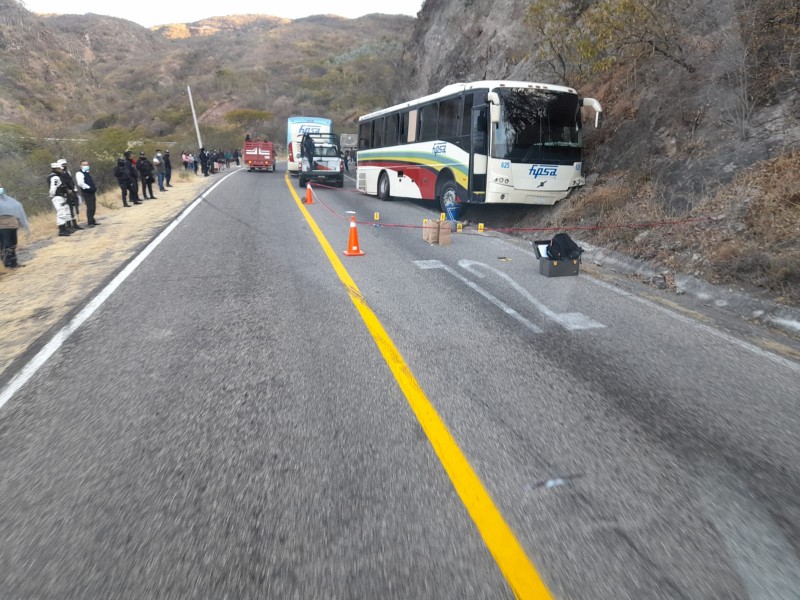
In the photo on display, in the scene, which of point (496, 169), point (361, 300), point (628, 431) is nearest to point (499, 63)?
point (496, 169)

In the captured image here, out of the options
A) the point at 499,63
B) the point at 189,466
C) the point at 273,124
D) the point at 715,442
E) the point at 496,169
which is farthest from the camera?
the point at 273,124

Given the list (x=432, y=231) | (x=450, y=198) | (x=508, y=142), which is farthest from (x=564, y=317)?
(x=450, y=198)

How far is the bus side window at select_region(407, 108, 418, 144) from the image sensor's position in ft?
49.0

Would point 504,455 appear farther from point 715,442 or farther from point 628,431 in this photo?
point 715,442

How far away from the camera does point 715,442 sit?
3.32 meters

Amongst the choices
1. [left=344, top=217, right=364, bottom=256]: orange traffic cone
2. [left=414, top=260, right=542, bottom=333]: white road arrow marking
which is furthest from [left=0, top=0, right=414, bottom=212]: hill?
[left=414, top=260, right=542, bottom=333]: white road arrow marking

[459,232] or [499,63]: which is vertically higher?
[499,63]

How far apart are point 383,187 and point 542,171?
8.03 m

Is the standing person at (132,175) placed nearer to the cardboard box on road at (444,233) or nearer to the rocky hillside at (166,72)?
the cardboard box on road at (444,233)

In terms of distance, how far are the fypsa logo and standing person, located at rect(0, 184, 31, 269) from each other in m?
10.1

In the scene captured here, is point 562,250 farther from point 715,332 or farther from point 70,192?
point 70,192

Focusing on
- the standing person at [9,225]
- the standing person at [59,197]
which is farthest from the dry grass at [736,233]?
the standing person at [59,197]

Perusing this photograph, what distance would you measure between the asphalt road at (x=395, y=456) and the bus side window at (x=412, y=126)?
1030 cm

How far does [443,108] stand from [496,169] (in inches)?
118
